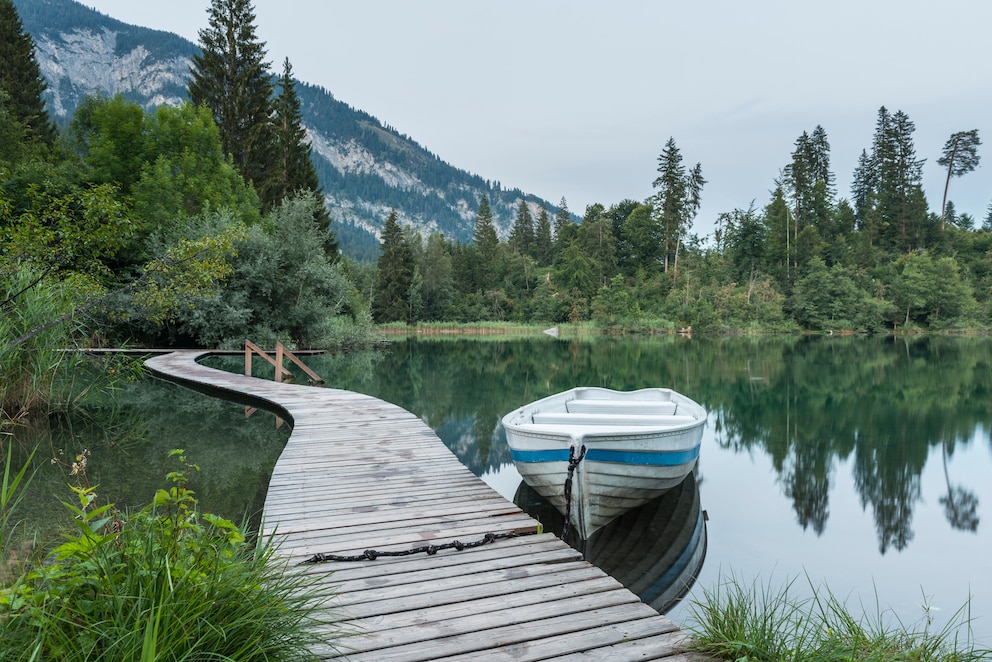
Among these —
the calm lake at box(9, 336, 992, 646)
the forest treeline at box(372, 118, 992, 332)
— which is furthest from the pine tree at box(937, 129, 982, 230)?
the calm lake at box(9, 336, 992, 646)

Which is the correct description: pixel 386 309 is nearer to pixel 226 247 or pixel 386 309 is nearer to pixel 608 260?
pixel 608 260

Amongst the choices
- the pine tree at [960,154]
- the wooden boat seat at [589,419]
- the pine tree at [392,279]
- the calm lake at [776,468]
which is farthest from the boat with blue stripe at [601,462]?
the pine tree at [960,154]

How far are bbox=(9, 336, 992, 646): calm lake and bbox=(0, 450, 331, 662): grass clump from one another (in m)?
2.87

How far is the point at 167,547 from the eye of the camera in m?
1.84

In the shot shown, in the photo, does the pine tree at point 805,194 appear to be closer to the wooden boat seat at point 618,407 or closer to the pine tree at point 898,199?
the pine tree at point 898,199

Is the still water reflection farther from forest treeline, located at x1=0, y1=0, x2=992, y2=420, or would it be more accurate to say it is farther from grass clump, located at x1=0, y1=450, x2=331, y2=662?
forest treeline, located at x1=0, y1=0, x2=992, y2=420

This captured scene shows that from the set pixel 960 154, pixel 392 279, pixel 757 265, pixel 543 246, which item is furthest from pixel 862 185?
pixel 392 279

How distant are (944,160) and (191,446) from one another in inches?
2500

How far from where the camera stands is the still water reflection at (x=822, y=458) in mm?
5066

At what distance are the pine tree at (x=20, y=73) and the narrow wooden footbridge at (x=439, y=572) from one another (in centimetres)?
2655

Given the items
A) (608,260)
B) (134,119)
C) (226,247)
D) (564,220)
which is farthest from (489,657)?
(564,220)

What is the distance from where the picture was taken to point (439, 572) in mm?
3039

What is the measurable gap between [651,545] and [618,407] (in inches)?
101

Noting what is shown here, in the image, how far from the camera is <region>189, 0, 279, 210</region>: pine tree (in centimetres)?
2714
